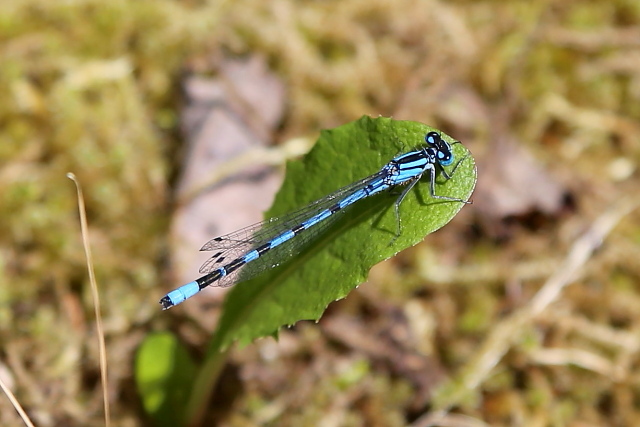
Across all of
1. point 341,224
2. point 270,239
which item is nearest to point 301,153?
point 270,239

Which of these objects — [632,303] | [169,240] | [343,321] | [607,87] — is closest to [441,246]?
[343,321]

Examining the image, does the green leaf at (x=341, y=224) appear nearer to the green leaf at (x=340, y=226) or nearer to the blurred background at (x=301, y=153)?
the green leaf at (x=340, y=226)

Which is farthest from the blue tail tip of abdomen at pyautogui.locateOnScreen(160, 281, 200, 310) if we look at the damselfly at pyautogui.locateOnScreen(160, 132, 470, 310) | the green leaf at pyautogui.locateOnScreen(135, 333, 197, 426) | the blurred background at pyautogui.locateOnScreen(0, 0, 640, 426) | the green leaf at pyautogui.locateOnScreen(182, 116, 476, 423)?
the blurred background at pyautogui.locateOnScreen(0, 0, 640, 426)

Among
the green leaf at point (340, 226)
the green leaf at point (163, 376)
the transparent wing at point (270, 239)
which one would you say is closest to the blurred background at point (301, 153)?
the green leaf at point (163, 376)

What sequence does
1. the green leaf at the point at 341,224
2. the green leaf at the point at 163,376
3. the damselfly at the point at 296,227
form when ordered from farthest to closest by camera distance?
the green leaf at the point at 163,376 < the damselfly at the point at 296,227 < the green leaf at the point at 341,224

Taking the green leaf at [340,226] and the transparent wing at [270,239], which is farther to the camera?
the transparent wing at [270,239]

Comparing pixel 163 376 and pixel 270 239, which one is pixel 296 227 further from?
pixel 163 376
